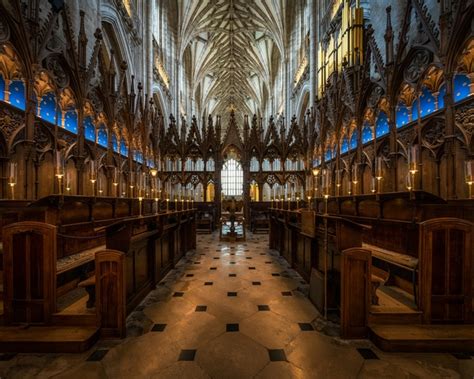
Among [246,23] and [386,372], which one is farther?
[246,23]

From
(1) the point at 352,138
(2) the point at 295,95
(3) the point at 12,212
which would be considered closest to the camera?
(3) the point at 12,212

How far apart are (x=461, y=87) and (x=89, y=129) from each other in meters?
12.5

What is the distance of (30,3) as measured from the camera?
20.2 ft

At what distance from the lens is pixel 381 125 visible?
346 inches

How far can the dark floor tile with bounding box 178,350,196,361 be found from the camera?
2.57m

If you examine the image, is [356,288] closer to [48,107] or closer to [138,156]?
[48,107]

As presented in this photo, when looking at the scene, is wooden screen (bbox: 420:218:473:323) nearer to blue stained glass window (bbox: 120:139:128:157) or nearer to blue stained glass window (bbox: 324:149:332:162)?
blue stained glass window (bbox: 324:149:332:162)

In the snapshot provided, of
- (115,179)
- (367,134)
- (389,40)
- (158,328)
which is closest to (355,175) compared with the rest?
(367,134)

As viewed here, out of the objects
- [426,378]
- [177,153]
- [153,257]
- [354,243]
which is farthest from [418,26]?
[177,153]

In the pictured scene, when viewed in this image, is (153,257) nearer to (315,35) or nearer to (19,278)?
(19,278)

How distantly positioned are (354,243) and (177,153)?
1355cm

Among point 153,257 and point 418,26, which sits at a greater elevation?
point 418,26

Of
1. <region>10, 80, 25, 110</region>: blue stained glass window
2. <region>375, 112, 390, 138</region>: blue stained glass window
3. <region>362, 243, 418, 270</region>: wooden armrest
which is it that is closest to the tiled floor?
<region>362, 243, 418, 270</region>: wooden armrest

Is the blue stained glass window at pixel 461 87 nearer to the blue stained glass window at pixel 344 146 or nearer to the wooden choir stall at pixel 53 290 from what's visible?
the blue stained glass window at pixel 344 146
